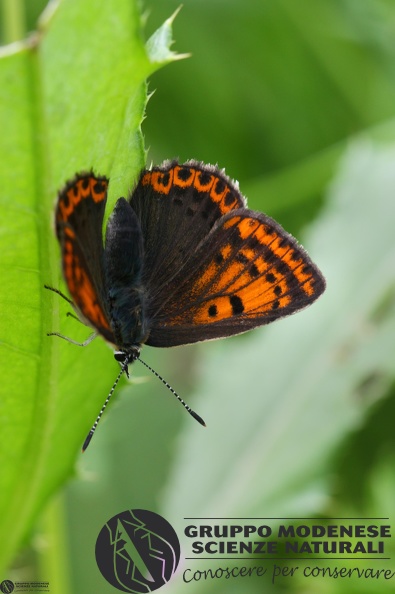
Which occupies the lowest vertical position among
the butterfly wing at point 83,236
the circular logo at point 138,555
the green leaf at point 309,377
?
the circular logo at point 138,555

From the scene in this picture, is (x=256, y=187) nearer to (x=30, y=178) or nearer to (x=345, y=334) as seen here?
(x=345, y=334)

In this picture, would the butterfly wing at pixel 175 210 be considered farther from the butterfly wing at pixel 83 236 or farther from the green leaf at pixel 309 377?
the green leaf at pixel 309 377

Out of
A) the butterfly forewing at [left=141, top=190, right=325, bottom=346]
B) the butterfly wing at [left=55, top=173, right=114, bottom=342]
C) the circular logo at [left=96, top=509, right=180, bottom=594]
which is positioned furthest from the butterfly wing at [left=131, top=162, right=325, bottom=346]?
the circular logo at [left=96, top=509, right=180, bottom=594]

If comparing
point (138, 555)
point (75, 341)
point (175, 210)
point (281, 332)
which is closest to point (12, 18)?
point (175, 210)

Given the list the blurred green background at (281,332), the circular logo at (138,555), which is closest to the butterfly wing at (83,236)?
the blurred green background at (281,332)

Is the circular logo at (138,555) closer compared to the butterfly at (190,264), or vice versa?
the butterfly at (190,264)

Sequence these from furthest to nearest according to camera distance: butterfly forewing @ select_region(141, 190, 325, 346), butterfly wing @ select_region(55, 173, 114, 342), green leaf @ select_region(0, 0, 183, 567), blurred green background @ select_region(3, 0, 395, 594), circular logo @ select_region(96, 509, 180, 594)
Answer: blurred green background @ select_region(3, 0, 395, 594)
circular logo @ select_region(96, 509, 180, 594)
butterfly forewing @ select_region(141, 190, 325, 346)
butterfly wing @ select_region(55, 173, 114, 342)
green leaf @ select_region(0, 0, 183, 567)

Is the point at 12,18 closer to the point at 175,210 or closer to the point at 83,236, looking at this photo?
the point at 175,210

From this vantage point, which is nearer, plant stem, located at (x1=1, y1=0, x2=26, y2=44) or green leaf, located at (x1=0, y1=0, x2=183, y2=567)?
green leaf, located at (x1=0, y1=0, x2=183, y2=567)

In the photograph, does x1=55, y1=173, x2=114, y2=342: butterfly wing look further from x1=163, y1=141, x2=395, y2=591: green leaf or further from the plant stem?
x1=163, y1=141, x2=395, y2=591: green leaf

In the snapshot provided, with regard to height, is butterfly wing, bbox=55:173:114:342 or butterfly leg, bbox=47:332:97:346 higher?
butterfly wing, bbox=55:173:114:342
